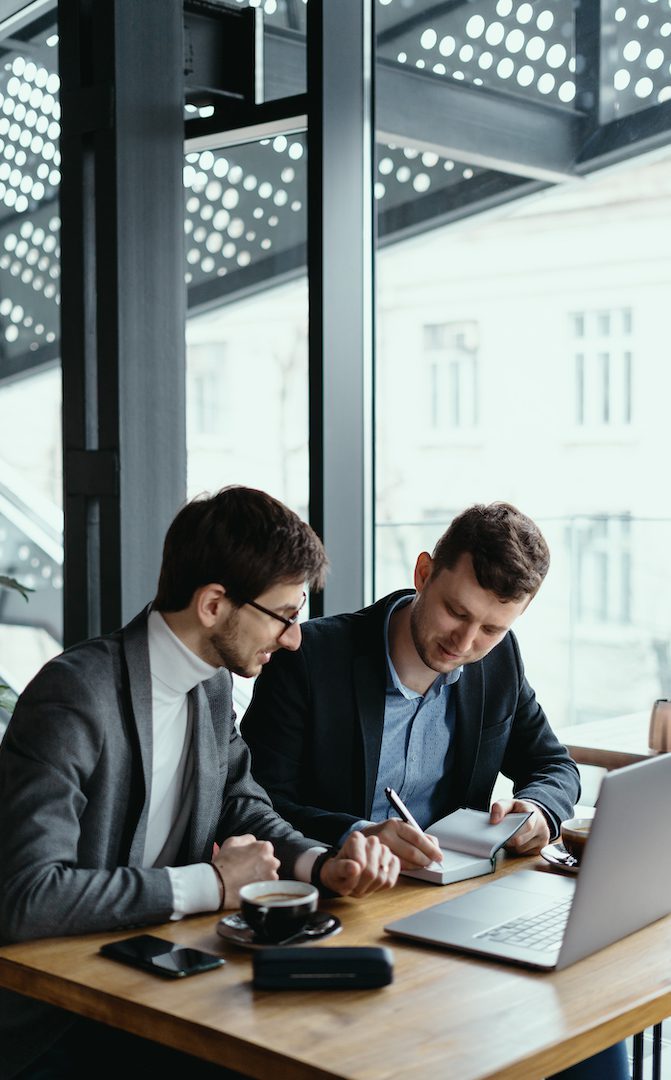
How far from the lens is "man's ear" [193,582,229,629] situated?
1.78 m

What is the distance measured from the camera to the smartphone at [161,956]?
4.68ft

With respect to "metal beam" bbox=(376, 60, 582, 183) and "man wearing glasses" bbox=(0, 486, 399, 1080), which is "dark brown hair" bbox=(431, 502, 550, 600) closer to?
"man wearing glasses" bbox=(0, 486, 399, 1080)

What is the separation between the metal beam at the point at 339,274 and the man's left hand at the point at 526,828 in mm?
1217

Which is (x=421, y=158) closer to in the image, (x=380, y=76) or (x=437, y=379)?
(x=380, y=76)

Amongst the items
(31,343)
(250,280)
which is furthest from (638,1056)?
(31,343)

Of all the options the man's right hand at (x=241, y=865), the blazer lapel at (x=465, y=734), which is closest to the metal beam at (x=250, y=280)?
the blazer lapel at (x=465, y=734)

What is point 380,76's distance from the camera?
3232 mm

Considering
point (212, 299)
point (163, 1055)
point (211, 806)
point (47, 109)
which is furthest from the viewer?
point (47, 109)

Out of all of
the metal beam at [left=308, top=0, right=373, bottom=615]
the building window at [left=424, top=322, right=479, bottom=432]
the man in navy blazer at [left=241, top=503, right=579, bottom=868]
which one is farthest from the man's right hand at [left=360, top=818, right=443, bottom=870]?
the building window at [left=424, top=322, right=479, bottom=432]

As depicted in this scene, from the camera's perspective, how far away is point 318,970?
54.4 inches

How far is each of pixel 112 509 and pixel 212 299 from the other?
709 mm

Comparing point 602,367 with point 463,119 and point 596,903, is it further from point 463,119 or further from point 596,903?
point 596,903

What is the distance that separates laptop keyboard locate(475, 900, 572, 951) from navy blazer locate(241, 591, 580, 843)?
45 cm

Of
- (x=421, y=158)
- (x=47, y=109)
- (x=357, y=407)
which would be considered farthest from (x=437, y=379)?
(x=47, y=109)
